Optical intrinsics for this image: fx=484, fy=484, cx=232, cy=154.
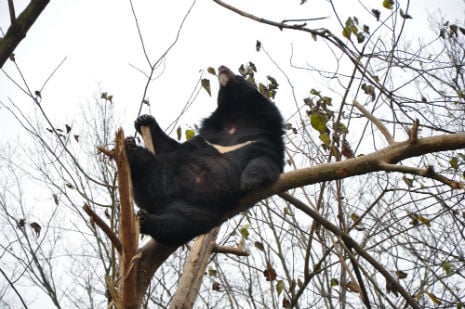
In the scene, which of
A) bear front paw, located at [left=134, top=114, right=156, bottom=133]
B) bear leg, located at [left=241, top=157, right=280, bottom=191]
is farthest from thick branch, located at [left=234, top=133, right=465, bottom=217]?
bear front paw, located at [left=134, top=114, right=156, bottom=133]

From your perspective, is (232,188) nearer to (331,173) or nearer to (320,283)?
(331,173)

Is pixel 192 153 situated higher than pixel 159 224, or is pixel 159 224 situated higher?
pixel 192 153

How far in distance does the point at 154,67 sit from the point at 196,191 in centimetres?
128

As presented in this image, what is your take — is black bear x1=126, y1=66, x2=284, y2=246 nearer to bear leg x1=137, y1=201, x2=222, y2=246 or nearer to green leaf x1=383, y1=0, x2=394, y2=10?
bear leg x1=137, y1=201, x2=222, y2=246

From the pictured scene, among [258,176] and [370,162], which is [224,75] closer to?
[258,176]

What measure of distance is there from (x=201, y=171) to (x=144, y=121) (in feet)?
2.05

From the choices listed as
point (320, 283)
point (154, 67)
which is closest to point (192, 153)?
point (154, 67)

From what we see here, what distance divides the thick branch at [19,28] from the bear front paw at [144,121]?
225 cm

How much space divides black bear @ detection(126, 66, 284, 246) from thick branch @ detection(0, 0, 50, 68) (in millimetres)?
1575

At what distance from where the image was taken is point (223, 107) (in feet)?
15.7

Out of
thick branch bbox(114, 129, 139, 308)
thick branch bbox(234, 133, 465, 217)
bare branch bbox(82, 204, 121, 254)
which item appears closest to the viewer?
bare branch bbox(82, 204, 121, 254)

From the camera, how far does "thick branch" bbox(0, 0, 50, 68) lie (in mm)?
1382

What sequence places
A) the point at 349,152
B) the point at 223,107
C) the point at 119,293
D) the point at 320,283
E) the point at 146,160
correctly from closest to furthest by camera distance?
the point at 119,293 → the point at 146,160 → the point at 349,152 → the point at 223,107 → the point at 320,283

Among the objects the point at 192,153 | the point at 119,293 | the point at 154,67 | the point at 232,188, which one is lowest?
the point at 119,293
